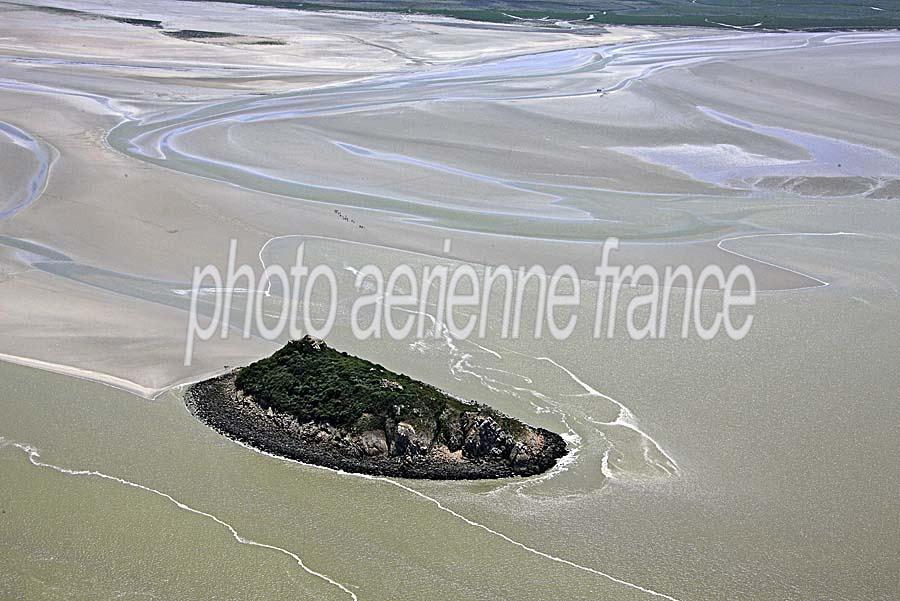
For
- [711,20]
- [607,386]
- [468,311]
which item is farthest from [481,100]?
[711,20]

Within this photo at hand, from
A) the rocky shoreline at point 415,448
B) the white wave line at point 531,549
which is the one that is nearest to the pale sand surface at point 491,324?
the white wave line at point 531,549

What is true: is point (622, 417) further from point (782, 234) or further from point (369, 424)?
point (782, 234)

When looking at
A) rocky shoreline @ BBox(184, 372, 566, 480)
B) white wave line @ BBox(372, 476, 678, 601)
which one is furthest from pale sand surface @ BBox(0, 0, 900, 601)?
rocky shoreline @ BBox(184, 372, 566, 480)

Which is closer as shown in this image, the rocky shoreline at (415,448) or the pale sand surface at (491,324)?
the pale sand surface at (491,324)

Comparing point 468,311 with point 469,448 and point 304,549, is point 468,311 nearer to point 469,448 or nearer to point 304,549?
point 469,448

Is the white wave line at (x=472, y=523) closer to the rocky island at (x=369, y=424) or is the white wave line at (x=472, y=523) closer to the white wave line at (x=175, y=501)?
the rocky island at (x=369, y=424)

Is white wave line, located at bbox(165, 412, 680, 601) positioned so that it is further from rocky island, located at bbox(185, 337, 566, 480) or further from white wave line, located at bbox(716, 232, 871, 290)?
white wave line, located at bbox(716, 232, 871, 290)
